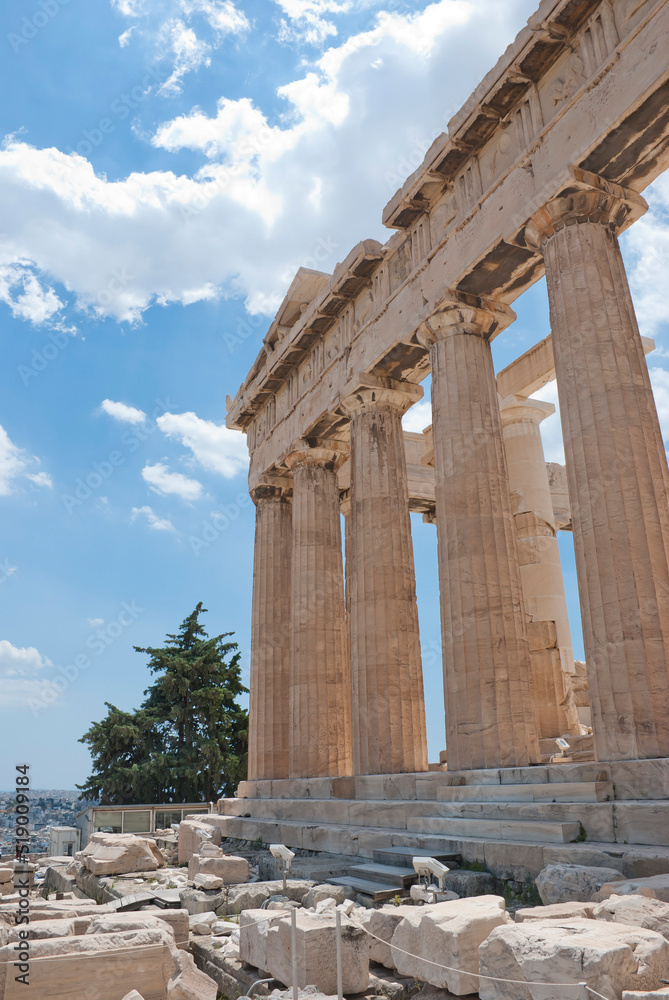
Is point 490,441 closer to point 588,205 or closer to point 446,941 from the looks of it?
point 588,205

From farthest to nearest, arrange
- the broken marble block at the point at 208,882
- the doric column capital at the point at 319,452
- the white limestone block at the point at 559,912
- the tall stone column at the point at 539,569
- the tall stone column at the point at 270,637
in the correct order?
the tall stone column at the point at 270,637, the doric column capital at the point at 319,452, the tall stone column at the point at 539,569, the broken marble block at the point at 208,882, the white limestone block at the point at 559,912

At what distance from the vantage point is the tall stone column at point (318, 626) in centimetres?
2136

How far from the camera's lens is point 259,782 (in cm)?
2286

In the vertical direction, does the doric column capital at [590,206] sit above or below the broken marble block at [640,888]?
above

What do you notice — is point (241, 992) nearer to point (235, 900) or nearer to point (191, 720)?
point (235, 900)

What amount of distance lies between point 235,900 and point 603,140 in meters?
13.4

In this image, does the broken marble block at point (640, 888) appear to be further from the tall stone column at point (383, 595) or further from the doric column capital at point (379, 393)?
the doric column capital at point (379, 393)

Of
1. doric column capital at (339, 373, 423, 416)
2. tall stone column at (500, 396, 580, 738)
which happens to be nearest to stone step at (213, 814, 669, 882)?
tall stone column at (500, 396, 580, 738)

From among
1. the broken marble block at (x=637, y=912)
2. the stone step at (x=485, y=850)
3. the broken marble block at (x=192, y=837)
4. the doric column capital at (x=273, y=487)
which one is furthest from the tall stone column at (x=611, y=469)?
the doric column capital at (x=273, y=487)

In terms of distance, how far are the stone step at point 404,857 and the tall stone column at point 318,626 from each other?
882 centimetres

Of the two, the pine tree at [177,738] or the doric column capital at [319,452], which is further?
the pine tree at [177,738]

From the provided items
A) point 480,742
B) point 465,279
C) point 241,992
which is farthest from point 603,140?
point 241,992

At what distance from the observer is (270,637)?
83.1 feet

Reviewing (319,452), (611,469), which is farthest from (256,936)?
(319,452)
